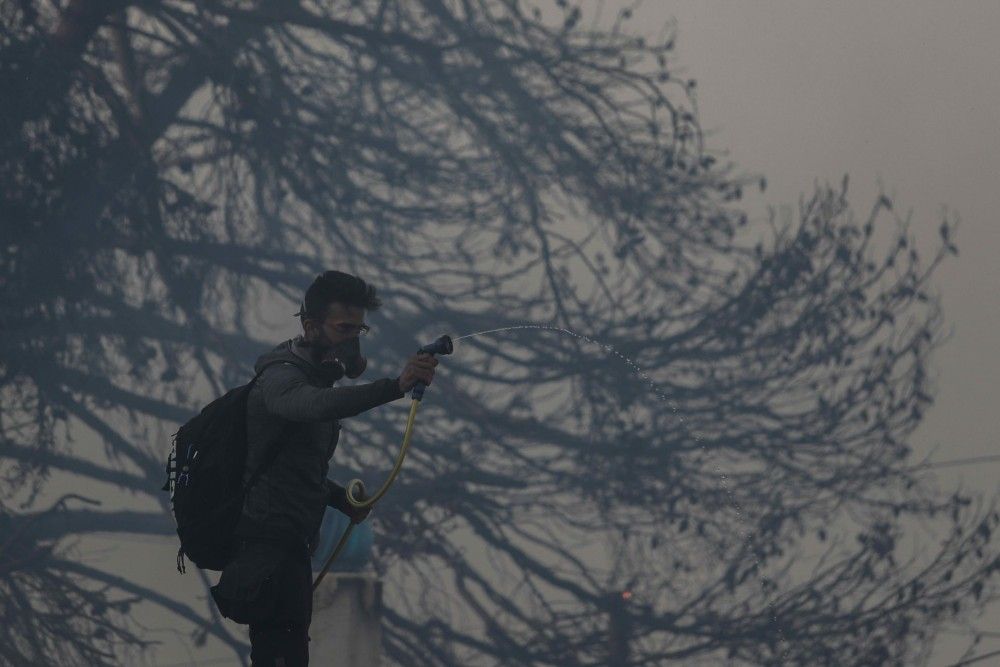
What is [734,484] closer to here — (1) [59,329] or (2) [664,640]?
(2) [664,640]

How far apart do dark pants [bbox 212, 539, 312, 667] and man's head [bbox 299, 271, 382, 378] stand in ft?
1.80

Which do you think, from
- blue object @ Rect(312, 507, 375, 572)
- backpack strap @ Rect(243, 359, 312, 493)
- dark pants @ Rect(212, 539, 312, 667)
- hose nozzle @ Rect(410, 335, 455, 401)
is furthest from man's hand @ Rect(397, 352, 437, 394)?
blue object @ Rect(312, 507, 375, 572)

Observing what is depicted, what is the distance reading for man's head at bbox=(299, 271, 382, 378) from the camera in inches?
152

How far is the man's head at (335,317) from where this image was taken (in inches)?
152

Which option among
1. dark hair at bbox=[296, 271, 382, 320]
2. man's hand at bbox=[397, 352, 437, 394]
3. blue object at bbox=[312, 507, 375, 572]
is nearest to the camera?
man's hand at bbox=[397, 352, 437, 394]

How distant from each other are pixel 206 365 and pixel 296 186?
5.28ft

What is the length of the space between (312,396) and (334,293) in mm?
422

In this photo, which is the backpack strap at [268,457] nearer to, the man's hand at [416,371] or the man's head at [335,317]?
the man's head at [335,317]

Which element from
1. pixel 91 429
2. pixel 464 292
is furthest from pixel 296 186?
pixel 91 429

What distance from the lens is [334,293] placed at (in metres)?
3.87

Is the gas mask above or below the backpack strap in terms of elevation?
above

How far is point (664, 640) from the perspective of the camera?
35.0 ft

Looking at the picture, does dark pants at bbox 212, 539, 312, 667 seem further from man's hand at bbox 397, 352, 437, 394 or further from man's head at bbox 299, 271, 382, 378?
man's hand at bbox 397, 352, 437, 394

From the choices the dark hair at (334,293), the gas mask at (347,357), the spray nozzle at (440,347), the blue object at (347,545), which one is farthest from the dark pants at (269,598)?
the blue object at (347,545)
